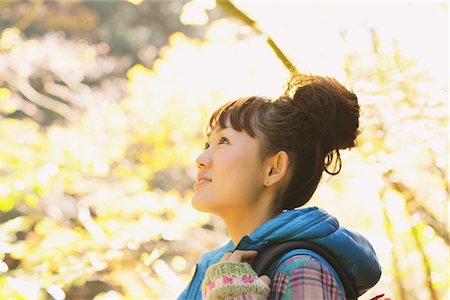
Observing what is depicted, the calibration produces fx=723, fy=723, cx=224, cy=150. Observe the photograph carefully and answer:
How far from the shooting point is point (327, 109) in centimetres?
158

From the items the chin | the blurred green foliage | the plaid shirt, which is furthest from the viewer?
the blurred green foliage

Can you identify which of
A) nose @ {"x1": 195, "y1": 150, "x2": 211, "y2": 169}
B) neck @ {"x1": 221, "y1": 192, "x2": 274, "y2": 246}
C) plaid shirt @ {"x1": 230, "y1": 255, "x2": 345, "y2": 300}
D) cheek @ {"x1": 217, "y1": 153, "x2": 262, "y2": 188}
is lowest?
plaid shirt @ {"x1": 230, "y1": 255, "x2": 345, "y2": 300}

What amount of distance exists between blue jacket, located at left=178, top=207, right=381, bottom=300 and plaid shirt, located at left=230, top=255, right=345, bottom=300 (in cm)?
2

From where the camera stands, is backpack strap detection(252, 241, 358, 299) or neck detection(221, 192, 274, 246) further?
neck detection(221, 192, 274, 246)

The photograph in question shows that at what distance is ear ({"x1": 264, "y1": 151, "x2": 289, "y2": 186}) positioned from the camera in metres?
1.59

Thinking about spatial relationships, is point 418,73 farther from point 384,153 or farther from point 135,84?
point 135,84

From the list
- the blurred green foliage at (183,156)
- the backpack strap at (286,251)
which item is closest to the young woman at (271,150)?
the backpack strap at (286,251)

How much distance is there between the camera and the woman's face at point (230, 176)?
1.56 meters

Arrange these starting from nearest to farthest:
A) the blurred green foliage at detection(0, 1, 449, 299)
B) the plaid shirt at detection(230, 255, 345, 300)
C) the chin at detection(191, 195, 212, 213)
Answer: the plaid shirt at detection(230, 255, 345, 300) < the chin at detection(191, 195, 212, 213) < the blurred green foliage at detection(0, 1, 449, 299)

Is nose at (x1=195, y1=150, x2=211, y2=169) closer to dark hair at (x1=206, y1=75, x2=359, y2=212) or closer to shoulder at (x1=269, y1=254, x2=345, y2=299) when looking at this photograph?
dark hair at (x1=206, y1=75, x2=359, y2=212)

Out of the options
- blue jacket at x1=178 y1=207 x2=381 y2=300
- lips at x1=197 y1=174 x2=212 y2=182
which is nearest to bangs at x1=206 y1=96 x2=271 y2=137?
lips at x1=197 y1=174 x2=212 y2=182

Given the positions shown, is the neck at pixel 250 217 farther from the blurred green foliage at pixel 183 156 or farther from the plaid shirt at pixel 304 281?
the blurred green foliage at pixel 183 156

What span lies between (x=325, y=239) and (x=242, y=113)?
15.2 inches

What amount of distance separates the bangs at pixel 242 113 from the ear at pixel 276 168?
0.23 feet
